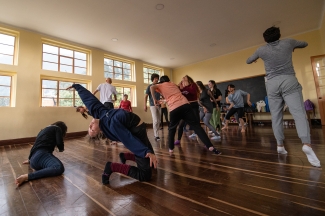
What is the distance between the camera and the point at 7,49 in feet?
12.5

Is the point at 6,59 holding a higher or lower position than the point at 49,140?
higher

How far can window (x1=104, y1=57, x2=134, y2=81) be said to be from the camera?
5784 mm

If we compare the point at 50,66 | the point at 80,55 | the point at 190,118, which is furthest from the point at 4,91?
the point at 190,118

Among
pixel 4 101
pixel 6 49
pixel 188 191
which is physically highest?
pixel 6 49

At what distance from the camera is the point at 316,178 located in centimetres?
104

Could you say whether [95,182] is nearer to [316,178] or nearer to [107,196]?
[107,196]

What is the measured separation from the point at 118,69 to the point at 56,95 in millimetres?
2471

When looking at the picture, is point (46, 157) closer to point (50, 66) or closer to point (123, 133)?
point (123, 133)

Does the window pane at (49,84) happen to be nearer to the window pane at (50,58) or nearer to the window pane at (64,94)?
the window pane at (64,94)

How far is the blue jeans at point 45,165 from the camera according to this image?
53.9 inches

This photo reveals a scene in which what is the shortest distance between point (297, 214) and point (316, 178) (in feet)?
1.86

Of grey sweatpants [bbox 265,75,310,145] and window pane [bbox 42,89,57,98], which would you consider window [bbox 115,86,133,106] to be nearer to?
window pane [bbox 42,89,57,98]

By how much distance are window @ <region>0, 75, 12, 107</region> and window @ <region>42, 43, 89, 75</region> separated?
883 millimetres

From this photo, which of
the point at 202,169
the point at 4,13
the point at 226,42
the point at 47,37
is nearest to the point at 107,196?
the point at 202,169
